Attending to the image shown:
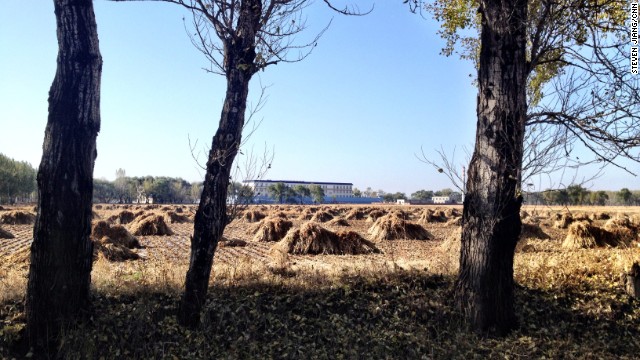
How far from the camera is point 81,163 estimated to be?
17.1 feet

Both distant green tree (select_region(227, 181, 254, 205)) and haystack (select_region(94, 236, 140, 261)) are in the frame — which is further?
haystack (select_region(94, 236, 140, 261))

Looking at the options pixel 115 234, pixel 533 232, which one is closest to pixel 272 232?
pixel 115 234

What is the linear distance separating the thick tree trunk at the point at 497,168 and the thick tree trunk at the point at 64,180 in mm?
4581

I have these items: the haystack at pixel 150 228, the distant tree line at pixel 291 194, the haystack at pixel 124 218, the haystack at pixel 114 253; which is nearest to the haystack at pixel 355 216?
the haystack at pixel 124 218

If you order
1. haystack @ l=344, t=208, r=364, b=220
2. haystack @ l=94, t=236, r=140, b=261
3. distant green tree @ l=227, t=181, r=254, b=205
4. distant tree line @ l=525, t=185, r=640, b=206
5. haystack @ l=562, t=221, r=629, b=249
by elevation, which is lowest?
haystack @ l=94, t=236, r=140, b=261

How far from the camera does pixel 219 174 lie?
17.5 feet

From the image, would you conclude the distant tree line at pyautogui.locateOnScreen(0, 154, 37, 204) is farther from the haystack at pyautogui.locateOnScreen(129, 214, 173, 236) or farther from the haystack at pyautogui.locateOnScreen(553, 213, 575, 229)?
the haystack at pyautogui.locateOnScreen(553, 213, 575, 229)

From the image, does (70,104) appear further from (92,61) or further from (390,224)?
(390,224)

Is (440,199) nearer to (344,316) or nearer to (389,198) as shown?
(389,198)

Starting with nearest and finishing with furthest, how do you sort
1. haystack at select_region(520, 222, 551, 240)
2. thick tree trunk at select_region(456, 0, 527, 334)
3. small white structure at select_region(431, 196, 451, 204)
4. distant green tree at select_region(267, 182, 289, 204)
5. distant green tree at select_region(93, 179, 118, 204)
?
1. thick tree trunk at select_region(456, 0, 527, 334)
2. haystack at select_region(520, 222, 551, 240)
3. distant green tree at select_region(267, 182, 289, 204)
4. distant green tree at select_region(93, 179, 118, 204)
5. small white structure at select_region(431, 196, 451, 204)

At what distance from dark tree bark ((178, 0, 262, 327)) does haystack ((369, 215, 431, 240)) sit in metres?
12.5

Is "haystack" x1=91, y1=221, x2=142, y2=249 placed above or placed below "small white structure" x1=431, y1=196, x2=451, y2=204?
below

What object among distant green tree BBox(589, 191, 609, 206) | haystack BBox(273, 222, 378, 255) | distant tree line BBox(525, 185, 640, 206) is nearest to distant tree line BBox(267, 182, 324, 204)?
distant green tree BBox(589, 191, 609, 206)

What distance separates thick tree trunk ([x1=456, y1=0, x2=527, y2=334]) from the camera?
5.48m
